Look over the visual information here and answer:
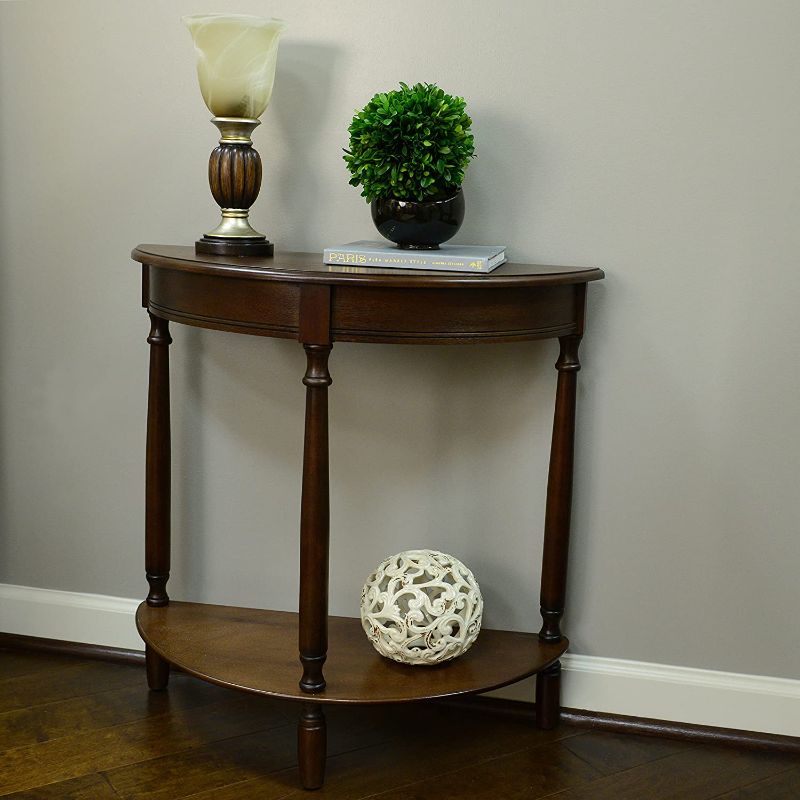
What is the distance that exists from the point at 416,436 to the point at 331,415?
0.18 metres

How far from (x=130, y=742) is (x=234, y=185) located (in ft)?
3.35

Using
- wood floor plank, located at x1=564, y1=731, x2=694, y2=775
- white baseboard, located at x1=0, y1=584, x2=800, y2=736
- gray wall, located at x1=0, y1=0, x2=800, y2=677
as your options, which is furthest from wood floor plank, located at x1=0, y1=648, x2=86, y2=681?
wood floor plank, located at x1=564, y1=731, x2=694, y2=775

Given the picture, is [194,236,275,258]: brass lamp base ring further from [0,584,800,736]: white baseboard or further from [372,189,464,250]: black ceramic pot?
[0,584,800,736]: white baseboard

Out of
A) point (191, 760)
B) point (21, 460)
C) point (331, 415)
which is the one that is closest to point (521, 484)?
point (331, 415)

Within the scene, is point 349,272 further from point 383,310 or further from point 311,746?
point 311,746

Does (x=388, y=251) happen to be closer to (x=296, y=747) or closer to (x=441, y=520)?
(x=441, y=520)

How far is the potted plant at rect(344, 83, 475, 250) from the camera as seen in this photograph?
1643 mm

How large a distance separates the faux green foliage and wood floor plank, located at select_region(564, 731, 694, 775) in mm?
1040

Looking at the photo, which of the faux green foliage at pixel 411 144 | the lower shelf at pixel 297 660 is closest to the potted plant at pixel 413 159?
the faux green foliage at pixel 411 144

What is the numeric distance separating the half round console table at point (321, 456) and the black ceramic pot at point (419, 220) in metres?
0.13

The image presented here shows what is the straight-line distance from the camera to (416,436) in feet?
6.57

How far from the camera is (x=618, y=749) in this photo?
1898 mm

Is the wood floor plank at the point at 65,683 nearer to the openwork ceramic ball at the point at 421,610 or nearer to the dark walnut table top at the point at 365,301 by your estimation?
the openwork ceramic ball at the point at 421,610

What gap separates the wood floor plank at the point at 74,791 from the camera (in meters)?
1.67
